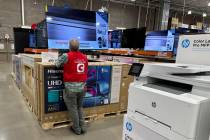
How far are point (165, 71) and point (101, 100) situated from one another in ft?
7.27

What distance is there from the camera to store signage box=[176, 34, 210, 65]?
1.59 meters

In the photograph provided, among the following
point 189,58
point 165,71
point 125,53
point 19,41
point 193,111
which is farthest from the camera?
point 19,41

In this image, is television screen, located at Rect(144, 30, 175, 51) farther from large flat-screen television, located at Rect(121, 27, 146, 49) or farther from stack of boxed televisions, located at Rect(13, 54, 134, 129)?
stack of boxed televisions, located at Rect(13, 54, 134, 129)

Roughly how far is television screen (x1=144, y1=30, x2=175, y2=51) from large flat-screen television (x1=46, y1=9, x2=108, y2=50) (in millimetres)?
1662

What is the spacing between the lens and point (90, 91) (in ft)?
11.0

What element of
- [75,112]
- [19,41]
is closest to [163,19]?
[19,41]

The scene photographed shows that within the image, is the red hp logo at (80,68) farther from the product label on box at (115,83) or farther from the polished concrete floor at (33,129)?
the polished concrete floor at (33,129)

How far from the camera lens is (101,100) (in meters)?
3.49

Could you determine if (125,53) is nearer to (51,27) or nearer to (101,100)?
(101,100)

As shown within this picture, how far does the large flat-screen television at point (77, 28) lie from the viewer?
3107 mm

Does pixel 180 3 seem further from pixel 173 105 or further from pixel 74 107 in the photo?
pixel 173 105

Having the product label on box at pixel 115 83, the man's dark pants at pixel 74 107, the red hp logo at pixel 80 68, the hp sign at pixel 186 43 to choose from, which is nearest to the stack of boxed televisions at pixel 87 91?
the product label on box at pixel 115 83

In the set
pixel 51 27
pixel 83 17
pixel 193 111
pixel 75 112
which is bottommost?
pixel 75 112

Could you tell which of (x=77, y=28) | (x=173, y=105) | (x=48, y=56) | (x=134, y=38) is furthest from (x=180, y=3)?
(x=173, y=105)
